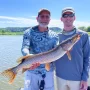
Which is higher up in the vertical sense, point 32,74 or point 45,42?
point 45,42

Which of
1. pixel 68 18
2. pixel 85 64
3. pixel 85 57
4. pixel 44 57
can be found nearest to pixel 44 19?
pixel 68 18

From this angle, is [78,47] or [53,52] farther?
[78,47]

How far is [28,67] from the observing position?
14.8ft

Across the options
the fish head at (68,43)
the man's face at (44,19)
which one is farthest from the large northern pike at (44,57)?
the man's face at (44,19)

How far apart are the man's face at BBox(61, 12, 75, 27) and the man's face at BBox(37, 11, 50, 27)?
358mm

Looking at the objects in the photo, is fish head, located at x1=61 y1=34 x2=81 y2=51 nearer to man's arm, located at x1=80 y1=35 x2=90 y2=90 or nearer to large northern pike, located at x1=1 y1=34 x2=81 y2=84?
large northern pike, located at x1=1 y1=34 x2=81 y2=84

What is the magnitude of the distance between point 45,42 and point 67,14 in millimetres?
786

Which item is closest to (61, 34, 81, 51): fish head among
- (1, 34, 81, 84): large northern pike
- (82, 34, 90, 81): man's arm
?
(1, 34, 81, 84): large northern pike

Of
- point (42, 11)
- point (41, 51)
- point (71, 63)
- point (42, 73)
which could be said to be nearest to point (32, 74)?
point (42, 73)

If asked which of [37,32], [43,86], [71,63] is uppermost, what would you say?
[37,32]

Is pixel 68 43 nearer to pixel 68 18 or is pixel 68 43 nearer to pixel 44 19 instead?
pixel 68 18

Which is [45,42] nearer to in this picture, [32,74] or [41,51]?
[41,51]

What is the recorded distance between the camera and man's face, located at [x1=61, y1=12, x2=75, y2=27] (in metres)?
4.90

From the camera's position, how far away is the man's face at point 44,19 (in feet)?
15.8
